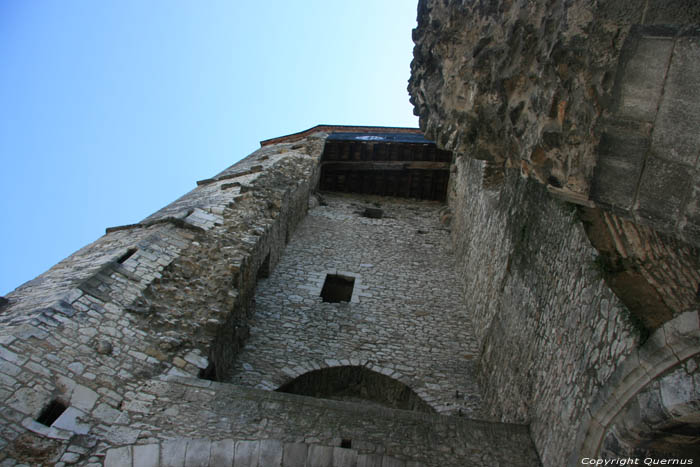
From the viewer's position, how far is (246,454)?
4.01m

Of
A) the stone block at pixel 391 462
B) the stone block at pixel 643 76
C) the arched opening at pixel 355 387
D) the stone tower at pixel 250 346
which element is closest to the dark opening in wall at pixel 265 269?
the stone tower at pixel 250 346

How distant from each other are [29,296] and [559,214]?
5429 millimetres

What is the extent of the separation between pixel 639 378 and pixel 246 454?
302 cm

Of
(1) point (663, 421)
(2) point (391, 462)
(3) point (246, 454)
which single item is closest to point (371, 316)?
(2) point (391, 462)

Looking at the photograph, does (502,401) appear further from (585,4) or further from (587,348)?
(585,4)

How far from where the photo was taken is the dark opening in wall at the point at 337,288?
8.48 metres

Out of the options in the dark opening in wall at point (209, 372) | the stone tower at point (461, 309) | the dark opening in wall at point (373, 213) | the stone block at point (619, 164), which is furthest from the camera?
the dark opening in wall at point (373, 213)

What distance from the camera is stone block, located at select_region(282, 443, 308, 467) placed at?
401 centimetres

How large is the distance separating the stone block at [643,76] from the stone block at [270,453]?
3.56 meters

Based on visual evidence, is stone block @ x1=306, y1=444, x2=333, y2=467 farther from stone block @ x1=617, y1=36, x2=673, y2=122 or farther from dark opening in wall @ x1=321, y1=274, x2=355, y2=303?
dark opening in wall @ x1=321, y1=274, x2=355, y2=303

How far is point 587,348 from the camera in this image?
366cm

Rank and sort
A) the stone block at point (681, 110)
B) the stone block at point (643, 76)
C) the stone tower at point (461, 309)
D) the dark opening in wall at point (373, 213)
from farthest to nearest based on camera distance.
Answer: the dark opening in wall at point (373, 213)
the stone tower at point (461, 309)
the stone block at point (643, 76)
the stone block at point (681, 110)

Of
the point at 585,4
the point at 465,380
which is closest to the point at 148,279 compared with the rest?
the point at 465,380

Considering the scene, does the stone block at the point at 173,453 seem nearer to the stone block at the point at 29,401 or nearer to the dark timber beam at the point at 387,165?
the stone block at the point at 29,401
